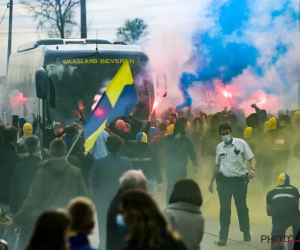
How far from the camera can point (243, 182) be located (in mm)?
11688

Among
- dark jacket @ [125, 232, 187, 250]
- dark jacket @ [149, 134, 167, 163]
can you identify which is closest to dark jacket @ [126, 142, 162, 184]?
dark jacket @ [149, 134, 167, 163]

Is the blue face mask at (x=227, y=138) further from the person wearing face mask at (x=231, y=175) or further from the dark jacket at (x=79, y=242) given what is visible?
the dark jacket at (x=79, y=242)

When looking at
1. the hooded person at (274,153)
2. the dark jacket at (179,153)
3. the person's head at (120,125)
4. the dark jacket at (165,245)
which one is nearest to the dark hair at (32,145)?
the person's head at (120,125)

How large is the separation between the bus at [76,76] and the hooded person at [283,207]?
7.86 m

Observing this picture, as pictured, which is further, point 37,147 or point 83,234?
point 37,147

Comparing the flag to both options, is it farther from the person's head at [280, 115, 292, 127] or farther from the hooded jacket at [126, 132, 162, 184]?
the person's head at [280, 115, 292, 127]

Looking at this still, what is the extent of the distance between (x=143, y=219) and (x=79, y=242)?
2.05ft

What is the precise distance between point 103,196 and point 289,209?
89.0 inches

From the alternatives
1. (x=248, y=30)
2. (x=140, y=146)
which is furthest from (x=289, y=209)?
(x=248, y=30)

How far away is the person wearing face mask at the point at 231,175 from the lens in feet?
38.1

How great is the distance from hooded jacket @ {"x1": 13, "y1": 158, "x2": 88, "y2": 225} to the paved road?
302cm

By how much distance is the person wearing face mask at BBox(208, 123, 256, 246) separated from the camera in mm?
11625

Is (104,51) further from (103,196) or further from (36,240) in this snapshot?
(36,240)

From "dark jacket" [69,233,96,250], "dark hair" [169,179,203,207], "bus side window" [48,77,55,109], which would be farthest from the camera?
"bus side window" [48,77,55,109]
